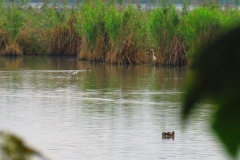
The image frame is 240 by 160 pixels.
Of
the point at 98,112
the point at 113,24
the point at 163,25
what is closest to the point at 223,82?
the point at 98,112

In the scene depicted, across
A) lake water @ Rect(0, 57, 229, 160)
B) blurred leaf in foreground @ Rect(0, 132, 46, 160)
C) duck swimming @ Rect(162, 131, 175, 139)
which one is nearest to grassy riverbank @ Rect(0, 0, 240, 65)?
lake water @ Rect(0, 57, 229, 160)

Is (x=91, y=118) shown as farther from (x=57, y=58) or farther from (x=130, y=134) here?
(x=57, y=58)

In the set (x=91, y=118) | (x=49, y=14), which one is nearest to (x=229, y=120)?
(x=91, y=118)

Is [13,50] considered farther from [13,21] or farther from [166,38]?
[166,38]

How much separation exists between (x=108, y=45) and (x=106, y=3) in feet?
10.3

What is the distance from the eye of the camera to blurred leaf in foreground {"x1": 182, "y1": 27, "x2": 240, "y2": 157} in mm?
766

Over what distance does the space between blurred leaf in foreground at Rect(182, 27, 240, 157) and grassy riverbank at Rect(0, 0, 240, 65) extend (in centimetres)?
2045

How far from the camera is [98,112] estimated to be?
15.6 m

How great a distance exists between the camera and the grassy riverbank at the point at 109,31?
24.6m

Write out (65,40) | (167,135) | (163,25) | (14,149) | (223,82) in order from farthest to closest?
(65,40)
(163,25)
(167,135)
(14,149)
(223,82)

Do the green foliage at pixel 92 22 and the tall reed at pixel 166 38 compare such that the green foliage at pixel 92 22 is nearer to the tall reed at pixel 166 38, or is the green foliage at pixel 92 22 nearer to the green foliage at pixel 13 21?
the tall reed at pixel 166 38

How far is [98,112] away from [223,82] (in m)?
14.9

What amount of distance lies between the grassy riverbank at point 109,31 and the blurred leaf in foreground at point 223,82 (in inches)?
805

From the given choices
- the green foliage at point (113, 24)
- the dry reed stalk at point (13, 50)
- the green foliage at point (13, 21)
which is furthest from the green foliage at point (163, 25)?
the dry reed stalk at point (13, 50)
